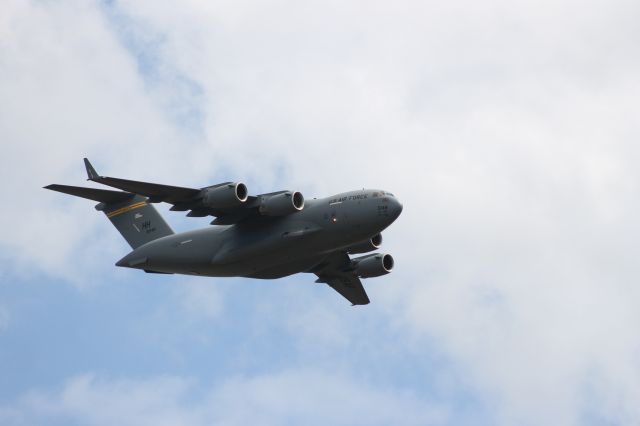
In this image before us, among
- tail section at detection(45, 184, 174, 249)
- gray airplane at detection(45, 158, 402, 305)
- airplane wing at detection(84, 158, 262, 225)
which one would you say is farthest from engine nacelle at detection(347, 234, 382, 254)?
tail section at detection(45, 184, 174, 249)

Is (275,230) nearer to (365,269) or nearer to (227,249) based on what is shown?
(227,249)

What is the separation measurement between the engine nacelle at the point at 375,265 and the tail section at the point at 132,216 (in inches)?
233

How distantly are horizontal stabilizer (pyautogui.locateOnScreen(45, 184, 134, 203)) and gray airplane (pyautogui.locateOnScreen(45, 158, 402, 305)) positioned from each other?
4cm

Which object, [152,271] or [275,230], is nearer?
[275,230]

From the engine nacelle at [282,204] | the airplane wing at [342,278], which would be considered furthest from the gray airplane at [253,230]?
the airplane wing at [342,278]

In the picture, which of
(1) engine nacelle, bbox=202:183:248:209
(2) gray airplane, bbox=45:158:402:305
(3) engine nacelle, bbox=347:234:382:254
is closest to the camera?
(1) engine nacelle, bbox=202:183:248:209

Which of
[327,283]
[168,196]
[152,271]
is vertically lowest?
[327,283]

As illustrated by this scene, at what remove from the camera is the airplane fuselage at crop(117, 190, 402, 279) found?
2758cm

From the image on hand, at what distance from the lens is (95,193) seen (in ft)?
102

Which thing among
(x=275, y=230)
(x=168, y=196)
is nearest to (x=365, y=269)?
(x=275, y=230)

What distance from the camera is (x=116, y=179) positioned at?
2706cm

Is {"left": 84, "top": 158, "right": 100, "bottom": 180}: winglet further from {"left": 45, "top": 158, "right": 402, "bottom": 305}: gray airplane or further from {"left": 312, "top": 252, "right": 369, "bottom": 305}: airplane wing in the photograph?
{"left": 312, "top": 252, "right": 369, "bottom": 305}: airplane wing

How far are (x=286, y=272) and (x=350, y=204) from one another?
355cm

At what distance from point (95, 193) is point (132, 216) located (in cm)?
162
